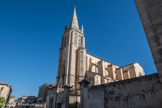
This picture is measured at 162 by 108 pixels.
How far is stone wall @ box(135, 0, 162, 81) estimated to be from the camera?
656cm

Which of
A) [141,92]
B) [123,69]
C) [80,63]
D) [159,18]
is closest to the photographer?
[141,92]

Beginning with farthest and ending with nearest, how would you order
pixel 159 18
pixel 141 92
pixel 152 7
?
pixel 152 7 → pixel 159 18 → pixel 141 92

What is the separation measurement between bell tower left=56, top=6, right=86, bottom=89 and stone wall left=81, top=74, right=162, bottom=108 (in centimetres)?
1703

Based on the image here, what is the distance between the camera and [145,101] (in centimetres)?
620

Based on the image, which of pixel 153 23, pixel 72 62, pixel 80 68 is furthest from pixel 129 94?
pixel 72 62

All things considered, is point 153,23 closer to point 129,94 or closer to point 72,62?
point 129,94

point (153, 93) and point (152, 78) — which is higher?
point (152, 78)

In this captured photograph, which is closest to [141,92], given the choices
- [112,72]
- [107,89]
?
[107,89]

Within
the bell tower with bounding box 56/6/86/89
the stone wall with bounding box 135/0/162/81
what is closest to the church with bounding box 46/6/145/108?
the bell tower with bounding box 56/6/86/89

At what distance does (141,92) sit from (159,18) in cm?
494

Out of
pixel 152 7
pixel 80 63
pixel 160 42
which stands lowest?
pixel 160 42

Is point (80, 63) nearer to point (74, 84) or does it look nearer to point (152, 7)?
point (74, 84)

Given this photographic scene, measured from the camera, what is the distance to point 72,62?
28.5m

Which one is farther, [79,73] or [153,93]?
[79,73]
